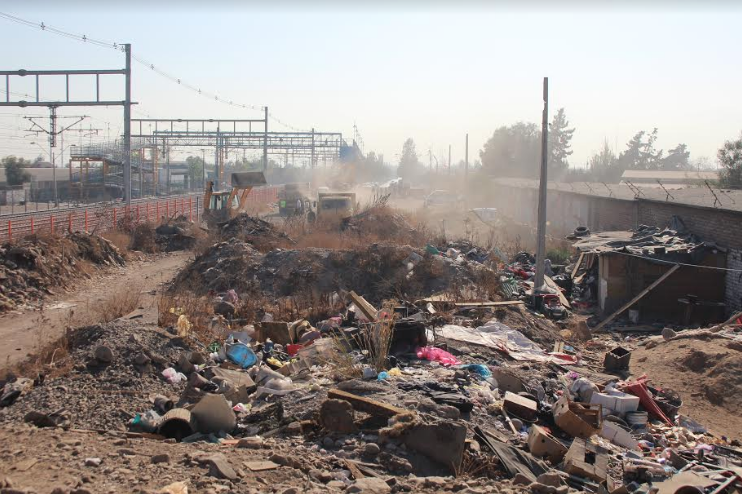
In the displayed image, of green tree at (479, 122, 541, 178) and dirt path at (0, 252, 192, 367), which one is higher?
green tree at (479, 122, 541, 178)

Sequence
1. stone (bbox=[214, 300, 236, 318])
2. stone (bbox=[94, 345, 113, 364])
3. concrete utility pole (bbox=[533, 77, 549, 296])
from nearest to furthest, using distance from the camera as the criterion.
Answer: stone (bbox=[94, 345, 113, 364]), stone (bbox=[214, 300, 236, 318]), concrete utility pole (bbox=[533, 77, 549, 296])

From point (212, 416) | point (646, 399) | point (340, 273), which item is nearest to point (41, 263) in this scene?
point (340, 273)

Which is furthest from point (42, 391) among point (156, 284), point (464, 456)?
point (156, 284)

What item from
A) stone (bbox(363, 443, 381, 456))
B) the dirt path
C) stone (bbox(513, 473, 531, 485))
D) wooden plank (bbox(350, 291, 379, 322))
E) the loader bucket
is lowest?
the dirt path

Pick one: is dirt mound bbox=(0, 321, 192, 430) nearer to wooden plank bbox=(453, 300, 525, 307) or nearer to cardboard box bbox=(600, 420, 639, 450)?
cardboard box bbox=(600, 420, 639, 450)

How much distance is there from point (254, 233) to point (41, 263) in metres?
7.94

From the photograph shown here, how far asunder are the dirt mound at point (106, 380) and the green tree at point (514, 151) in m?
70.1

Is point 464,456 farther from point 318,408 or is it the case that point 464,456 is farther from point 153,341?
point 153,341

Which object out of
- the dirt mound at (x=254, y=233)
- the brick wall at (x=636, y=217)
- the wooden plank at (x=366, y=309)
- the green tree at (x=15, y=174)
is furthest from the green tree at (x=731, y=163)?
the green tree at (x=15, y=174)

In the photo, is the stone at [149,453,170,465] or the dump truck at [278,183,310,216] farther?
the dump truck at [278,183,310,216]

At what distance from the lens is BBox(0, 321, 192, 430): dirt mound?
772cm

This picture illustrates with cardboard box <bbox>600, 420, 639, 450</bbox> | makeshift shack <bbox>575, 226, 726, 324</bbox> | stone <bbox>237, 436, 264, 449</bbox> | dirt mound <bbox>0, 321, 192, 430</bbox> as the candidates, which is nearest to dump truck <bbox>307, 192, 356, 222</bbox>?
makeshift shack <bbox>575, 226, 726, 324</bbox>

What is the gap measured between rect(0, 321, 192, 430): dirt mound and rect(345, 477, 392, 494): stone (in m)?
3.23

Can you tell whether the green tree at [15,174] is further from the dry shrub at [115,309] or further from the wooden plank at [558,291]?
the wooden plank at [558,291]
